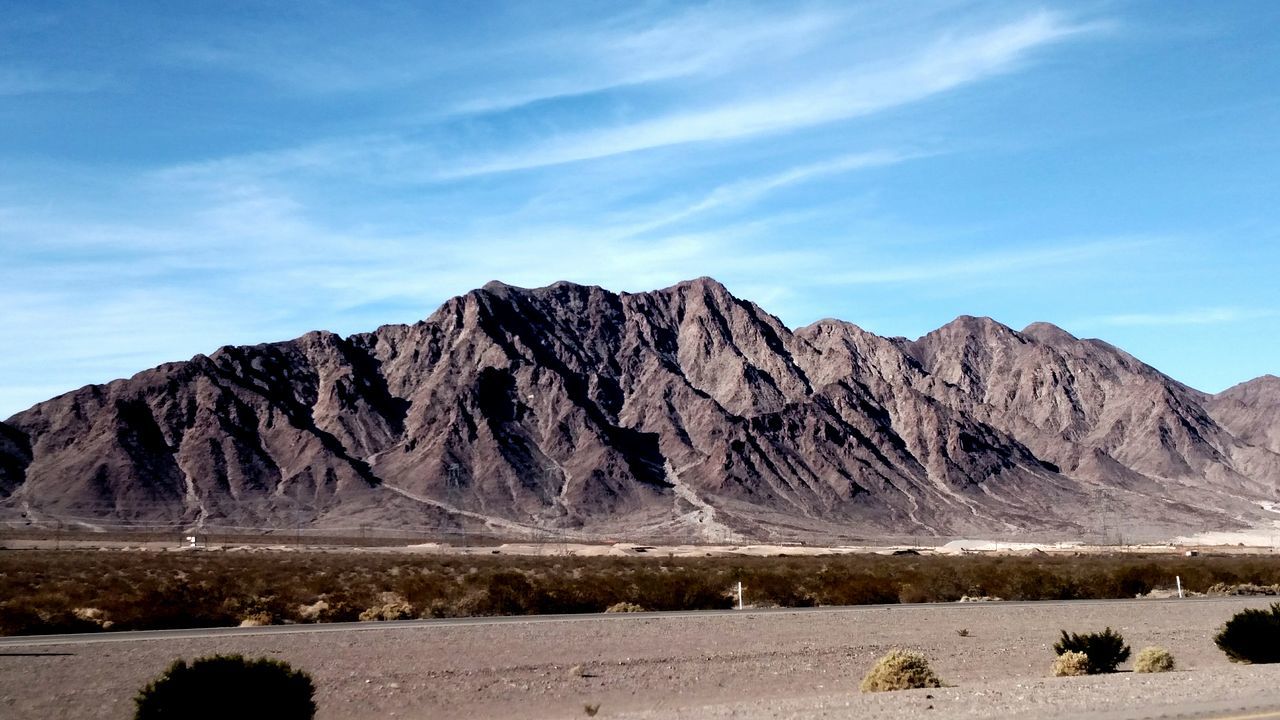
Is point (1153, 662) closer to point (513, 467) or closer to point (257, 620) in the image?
point (257, 620)

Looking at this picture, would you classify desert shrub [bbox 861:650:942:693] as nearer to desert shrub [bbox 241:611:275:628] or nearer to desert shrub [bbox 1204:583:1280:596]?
desert shrub [bbox 241:611:275:628]

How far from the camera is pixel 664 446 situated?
188 metres

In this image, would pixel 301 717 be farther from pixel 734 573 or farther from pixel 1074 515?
pixel 1074 515

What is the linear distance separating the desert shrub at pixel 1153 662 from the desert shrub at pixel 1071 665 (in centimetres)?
100

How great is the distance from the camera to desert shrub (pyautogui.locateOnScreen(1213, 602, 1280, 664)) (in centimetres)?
2203

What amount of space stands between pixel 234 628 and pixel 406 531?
112 m

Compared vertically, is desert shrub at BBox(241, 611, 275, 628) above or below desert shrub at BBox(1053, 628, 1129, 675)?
below

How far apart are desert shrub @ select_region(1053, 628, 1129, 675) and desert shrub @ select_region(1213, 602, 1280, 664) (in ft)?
7.46

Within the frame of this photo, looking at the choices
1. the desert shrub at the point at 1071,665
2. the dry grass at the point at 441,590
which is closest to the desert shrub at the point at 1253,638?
the desert shrub at the point at 1071,665

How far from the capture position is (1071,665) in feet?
67.8

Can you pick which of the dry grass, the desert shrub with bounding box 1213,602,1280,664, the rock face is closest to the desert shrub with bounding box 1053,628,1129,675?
the desert shrub with bounding box 1213,602,1280,664

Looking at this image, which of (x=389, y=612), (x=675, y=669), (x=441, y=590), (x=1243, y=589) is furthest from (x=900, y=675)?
(x=1243, y=589)

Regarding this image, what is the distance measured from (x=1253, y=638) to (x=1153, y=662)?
267cm

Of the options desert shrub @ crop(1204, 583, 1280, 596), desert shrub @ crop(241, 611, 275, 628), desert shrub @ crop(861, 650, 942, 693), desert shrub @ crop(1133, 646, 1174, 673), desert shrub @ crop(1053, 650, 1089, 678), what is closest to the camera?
desert shrub @ crop(861, 650, 942, 693)
